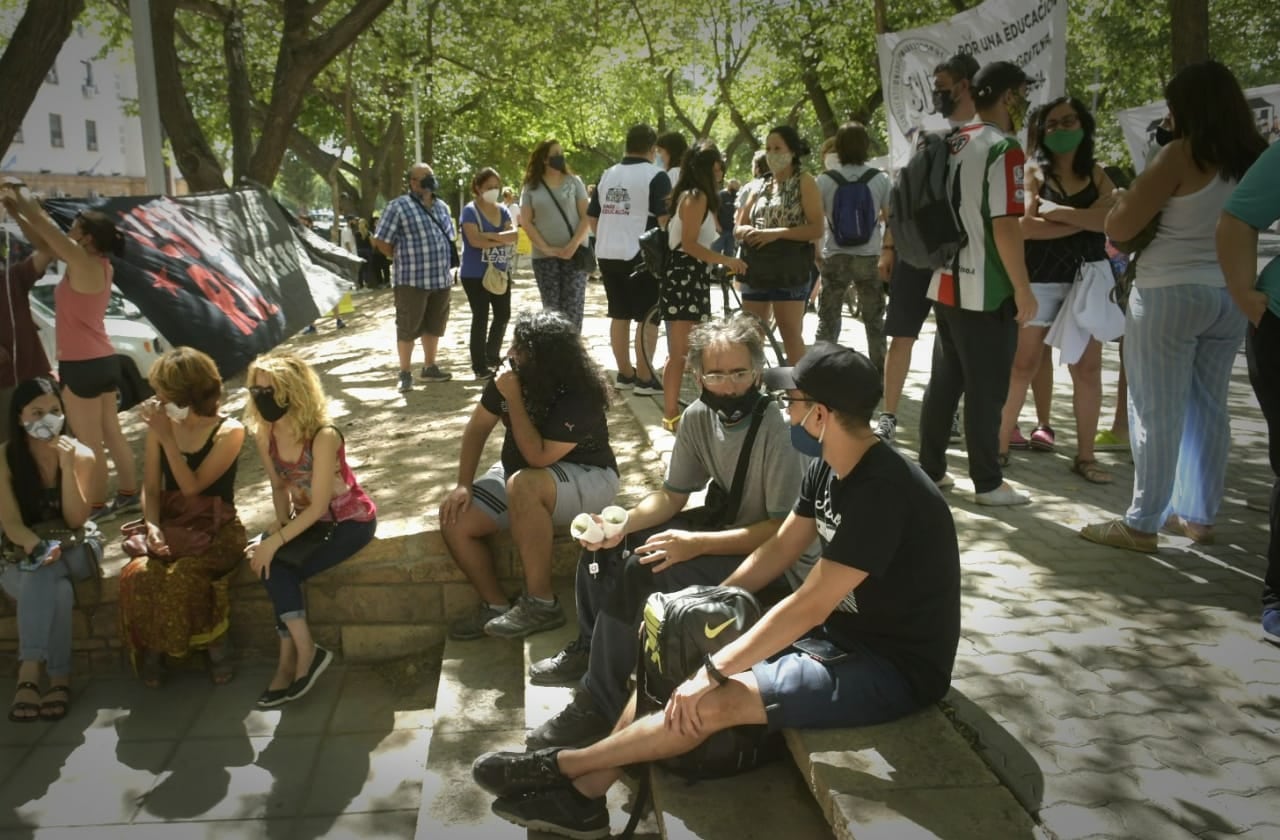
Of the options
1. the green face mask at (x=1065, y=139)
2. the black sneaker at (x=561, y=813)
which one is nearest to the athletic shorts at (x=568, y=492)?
the black sneaker at (x=561, y=813)

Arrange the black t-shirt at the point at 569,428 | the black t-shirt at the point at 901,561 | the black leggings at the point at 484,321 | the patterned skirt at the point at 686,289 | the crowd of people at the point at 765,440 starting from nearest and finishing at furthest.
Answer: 1. the black t-shirt at the point at 901,561
2. the crowd of people at the point at 765,440
3. the black t-shirt at the point at 569,428
4. the patterned skirt at the point at 686,289
5. the black leggings at the point at 484,321

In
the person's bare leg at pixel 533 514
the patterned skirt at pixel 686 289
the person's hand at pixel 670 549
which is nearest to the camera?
the person's hand at pixel 670 549

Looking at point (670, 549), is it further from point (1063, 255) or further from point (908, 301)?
point (1063, 255)

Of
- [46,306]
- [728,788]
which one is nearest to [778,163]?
[728,788]

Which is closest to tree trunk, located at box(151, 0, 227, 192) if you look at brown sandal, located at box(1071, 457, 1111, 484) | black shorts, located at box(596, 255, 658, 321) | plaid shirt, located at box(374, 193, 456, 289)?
plaid shirt, located at box(374, 193, 456, 289)

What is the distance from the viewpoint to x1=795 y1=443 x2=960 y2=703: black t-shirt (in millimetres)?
2709

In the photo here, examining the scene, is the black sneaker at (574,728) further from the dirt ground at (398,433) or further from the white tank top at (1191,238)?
the white tank top at (1191,238)

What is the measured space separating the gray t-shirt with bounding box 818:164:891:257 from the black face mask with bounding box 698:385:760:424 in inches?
132

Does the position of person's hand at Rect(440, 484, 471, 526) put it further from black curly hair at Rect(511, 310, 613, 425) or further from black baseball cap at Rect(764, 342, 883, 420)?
black baseball cap at Rect(764, 342, 883, 420)

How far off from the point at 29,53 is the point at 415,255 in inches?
109

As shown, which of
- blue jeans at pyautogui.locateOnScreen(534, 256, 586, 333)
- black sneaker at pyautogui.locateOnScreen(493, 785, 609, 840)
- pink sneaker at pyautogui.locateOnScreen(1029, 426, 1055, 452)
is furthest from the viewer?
blue jeans at pyautogui.locateOnScreen(534, 256, 586, 333)

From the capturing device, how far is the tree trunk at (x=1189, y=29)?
6.30 m

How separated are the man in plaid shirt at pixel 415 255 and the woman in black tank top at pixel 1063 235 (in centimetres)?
445

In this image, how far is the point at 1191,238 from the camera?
4.08 m
